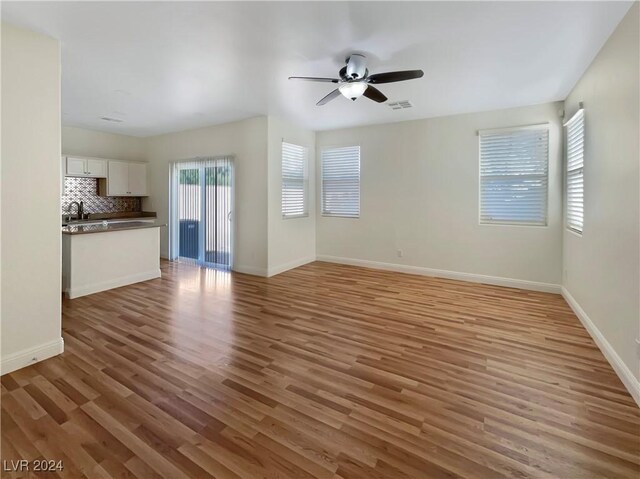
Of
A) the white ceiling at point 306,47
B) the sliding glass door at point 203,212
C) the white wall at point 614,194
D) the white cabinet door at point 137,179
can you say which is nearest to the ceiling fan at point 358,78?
the white ceiling at point 306,47

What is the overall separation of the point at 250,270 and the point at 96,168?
12.7 ft

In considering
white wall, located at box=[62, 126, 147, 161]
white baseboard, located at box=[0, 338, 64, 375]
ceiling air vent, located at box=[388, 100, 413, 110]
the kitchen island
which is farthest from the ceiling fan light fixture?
white wall, located at box=[62, 126, 147, 161]

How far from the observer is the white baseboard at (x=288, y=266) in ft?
18.1

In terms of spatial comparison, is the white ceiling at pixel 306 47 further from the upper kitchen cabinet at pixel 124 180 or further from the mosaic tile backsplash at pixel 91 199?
the mosaic tile backsplash at pixel 91 199

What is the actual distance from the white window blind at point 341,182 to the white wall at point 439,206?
0.14 m

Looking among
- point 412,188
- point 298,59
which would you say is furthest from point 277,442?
point 412,188

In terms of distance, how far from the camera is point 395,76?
9.50 ft

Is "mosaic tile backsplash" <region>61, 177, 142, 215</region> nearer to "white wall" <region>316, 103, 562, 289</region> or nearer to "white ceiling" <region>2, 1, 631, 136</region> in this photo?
"white ceiling" <region>2, 1, 631, 136</region>

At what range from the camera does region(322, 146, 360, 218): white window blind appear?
6.15m

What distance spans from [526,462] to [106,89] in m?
5.39

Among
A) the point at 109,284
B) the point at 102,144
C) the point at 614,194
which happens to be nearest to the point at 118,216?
the point at 102,144

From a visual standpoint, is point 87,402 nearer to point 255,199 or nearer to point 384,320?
point 384,320

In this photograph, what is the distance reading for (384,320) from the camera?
3.50 meters

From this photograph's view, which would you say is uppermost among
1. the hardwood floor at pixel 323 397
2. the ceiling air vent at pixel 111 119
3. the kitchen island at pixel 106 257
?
the ceiling air vent at pixel 111 119
